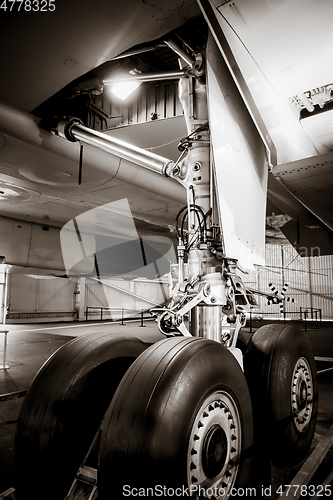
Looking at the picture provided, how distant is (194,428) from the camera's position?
63.7 inches

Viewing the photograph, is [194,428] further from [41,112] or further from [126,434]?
[41,112]

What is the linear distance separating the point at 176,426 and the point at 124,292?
694 inches

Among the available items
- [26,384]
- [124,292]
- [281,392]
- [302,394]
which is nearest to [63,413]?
[281,392]

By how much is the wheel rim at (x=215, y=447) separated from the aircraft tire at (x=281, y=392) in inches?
25.8

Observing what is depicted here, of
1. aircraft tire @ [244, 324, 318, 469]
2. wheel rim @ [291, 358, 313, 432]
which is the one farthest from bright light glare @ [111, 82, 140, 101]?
wheel rim @ [291, 358, 313, 432]

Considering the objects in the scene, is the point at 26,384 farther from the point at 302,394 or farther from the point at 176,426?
the point at 176,426

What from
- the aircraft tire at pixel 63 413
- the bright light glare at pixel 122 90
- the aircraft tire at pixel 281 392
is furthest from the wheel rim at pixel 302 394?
the bright light glare at pixel 122 90

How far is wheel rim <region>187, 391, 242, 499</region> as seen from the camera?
63.4 inches

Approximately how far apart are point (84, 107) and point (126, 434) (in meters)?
3.92

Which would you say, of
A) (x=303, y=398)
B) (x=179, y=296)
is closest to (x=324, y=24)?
(x=179, y=296)

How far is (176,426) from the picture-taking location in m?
1.50

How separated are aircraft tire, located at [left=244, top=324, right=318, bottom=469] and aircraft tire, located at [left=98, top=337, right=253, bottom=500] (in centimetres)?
62

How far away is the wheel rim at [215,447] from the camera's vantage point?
1609mm

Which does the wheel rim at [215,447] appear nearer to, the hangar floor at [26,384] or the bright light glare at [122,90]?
the hangar floor at [26,384]
